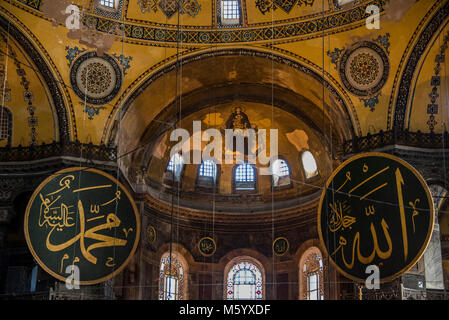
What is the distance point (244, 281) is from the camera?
22.1 metres

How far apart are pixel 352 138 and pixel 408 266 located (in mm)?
3774

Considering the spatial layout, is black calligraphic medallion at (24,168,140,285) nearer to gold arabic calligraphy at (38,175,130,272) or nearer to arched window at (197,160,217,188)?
gold arabic calligraphy at (38,175,130,272)

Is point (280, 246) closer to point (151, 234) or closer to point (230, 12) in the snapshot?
point (151, 234)

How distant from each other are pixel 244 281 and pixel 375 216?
6.15 metres

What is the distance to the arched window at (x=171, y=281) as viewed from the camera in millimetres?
21203

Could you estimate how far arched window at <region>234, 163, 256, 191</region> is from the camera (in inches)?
894

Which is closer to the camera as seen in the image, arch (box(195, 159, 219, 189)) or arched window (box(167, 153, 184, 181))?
arched window (box(167, 153, 184, 181))

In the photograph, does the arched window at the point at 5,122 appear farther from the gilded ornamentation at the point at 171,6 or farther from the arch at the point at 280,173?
the arch at the point at 280,173

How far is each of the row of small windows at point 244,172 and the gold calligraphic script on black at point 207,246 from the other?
4.96 feet

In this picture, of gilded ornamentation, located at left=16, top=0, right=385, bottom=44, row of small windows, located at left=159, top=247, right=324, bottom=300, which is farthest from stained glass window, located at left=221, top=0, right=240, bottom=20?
row of small windows, located at left=159, top=247, right=324, bottom=300

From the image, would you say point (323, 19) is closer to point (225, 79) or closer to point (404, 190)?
point (225, 79)

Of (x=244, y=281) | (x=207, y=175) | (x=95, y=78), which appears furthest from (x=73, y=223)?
(x=244, y=281)

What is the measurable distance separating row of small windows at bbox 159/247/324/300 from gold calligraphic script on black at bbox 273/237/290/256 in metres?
0.55
